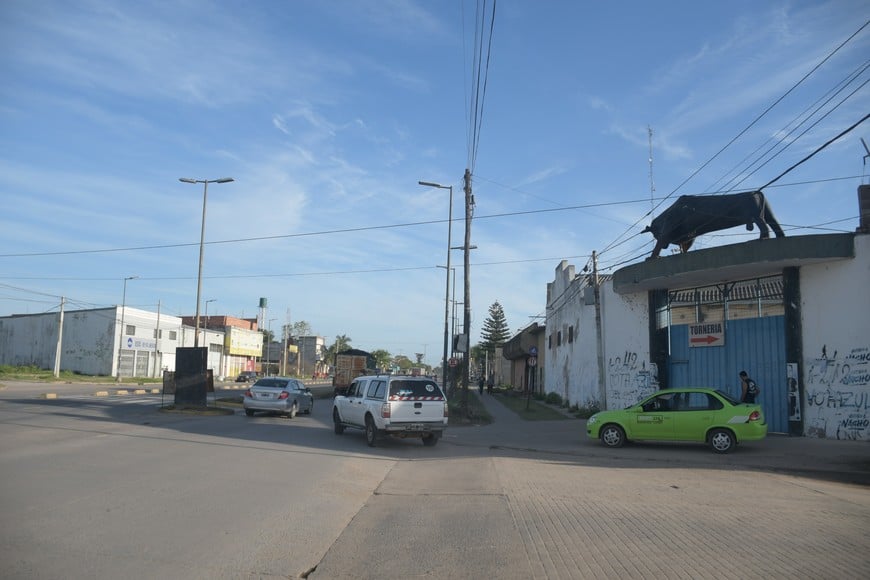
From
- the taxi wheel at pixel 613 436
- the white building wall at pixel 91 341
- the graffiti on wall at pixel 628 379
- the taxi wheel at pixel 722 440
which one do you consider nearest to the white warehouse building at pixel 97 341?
the white building wall at pixel 91 341

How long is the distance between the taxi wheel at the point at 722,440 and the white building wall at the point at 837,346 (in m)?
3.82

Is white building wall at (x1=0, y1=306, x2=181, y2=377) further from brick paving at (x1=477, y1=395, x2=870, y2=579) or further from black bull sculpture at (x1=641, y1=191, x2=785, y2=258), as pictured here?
brick paving at (x1=477, y1=395, x2=870, y2=579)

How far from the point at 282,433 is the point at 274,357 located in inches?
3781

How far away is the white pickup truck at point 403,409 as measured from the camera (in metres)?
15.9

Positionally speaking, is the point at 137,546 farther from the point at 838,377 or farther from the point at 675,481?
the point at 838,377

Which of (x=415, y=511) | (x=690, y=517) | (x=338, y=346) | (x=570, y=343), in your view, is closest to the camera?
(x=690, y=517)

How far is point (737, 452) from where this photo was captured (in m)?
14.8

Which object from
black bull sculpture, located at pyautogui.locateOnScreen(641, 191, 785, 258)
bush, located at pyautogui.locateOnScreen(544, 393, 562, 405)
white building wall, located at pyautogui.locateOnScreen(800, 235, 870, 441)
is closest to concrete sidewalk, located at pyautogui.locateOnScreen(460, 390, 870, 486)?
white building wall, located at pyautogui.locateOnScreen(800, 235, 870, 441)

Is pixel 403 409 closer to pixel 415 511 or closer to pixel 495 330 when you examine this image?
pixel 415 511

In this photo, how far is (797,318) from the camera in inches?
693

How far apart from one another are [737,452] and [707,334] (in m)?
6.35


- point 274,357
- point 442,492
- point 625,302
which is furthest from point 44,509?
point 274,357

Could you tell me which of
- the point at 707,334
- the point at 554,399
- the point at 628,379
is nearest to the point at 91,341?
the point at 554,399

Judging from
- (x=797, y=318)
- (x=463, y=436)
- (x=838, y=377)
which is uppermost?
(x=797, y=318)
